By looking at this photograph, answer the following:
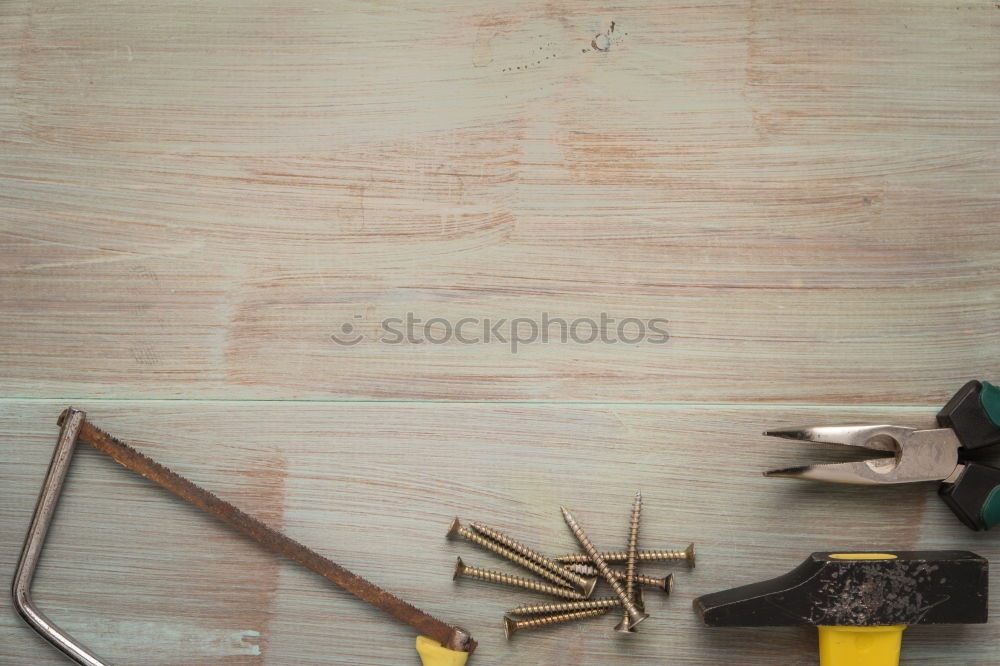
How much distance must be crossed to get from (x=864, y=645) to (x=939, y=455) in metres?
0.25

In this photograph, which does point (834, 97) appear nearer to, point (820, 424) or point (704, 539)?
point (820, 424)

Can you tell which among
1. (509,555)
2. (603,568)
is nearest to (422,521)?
(509,555)

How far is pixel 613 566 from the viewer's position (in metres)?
0.98

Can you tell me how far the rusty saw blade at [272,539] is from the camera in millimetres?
948

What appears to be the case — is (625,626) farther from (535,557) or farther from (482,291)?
(482,291)

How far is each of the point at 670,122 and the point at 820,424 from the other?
17.7 inches

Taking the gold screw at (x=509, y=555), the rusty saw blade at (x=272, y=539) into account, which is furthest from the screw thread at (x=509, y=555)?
the rusty saw blade at (x=272, y=539)

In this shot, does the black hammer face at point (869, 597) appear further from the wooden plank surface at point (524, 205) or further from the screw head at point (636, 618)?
the wooden plank surface at point (524, 205)

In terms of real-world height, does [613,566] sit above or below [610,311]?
below

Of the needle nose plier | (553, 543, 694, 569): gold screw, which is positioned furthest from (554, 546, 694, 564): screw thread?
the needle nose plier

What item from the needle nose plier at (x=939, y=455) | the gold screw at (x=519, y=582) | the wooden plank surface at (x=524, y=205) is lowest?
the gold screw at (x=519, y=582)

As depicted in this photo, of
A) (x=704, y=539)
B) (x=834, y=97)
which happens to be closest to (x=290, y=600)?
(x=704, y=539)

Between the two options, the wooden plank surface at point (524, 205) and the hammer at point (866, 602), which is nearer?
the hammer at point (866, 602)

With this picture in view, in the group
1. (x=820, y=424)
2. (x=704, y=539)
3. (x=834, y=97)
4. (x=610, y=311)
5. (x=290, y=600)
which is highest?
(x=834, y=97)
